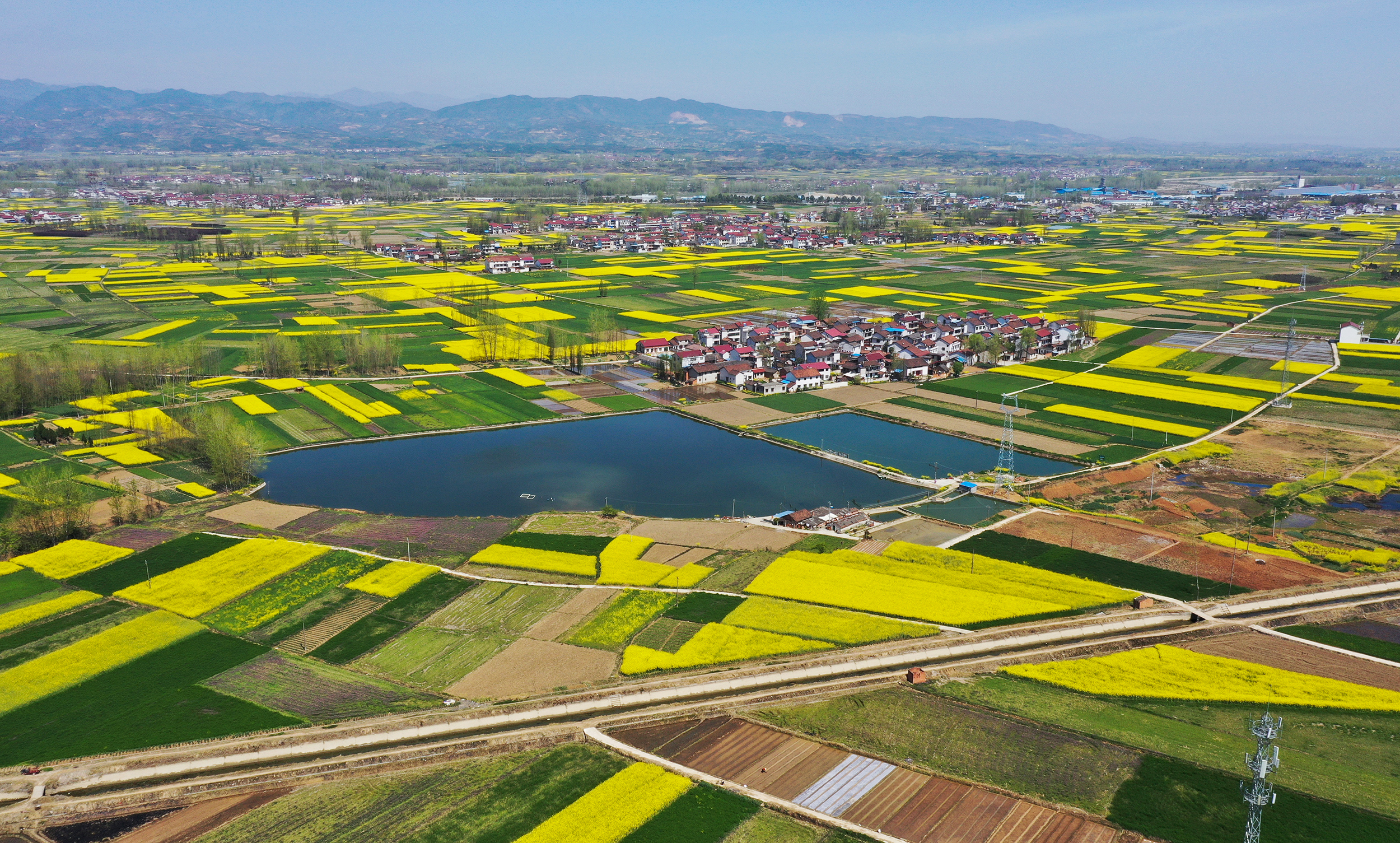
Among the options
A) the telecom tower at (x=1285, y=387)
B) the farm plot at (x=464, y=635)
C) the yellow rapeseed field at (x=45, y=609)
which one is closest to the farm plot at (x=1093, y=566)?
the farm plot at (x=464, y=635)

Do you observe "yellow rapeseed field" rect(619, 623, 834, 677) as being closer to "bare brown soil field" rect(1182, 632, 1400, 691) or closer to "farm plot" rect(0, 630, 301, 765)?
"farm plot" rect(0, 630, 301, 765)

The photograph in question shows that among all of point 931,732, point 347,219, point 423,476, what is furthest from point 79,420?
point 347,219

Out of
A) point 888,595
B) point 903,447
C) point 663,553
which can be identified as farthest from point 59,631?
point 903,447

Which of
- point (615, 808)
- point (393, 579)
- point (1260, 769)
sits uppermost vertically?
point (1260, 769)

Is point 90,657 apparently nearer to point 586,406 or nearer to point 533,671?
point 533,671

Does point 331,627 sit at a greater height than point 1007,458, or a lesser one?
lesser

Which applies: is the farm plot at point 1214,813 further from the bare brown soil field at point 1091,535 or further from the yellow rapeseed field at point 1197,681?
the bare brown soil field at point 1091,535
